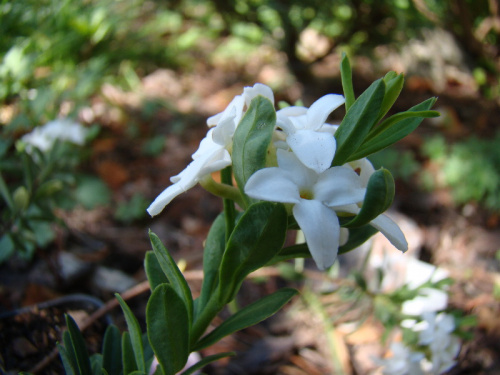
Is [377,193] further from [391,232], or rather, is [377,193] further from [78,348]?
[78,348]

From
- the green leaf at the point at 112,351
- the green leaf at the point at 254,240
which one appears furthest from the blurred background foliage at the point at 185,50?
the green leaf at the point at 254,240

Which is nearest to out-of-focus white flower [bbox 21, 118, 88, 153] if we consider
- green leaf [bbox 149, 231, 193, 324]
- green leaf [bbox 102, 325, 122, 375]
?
green leaf [bbox 102, 325, 122, 375]

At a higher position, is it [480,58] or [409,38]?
[409,38]

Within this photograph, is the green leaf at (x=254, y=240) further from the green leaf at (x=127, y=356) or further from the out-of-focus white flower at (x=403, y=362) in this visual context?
the out-of-focus white flower at (x=403, y=362)

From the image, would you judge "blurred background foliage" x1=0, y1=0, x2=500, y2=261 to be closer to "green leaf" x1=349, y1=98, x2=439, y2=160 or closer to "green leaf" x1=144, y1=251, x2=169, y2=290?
"green leaf" x1=144, y1=251, x2=169, y2=290

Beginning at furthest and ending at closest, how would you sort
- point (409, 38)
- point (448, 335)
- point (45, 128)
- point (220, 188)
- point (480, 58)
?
point (480, 58)
point (409, 38)
point (45, 128)
point (448, 335)
point (220, 188)

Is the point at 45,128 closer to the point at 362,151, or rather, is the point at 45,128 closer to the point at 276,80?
the point at 362,151

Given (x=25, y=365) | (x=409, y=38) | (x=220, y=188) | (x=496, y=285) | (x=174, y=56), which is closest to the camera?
(x=220, y=188)

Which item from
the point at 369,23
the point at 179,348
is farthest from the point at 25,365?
the point at 369,23
